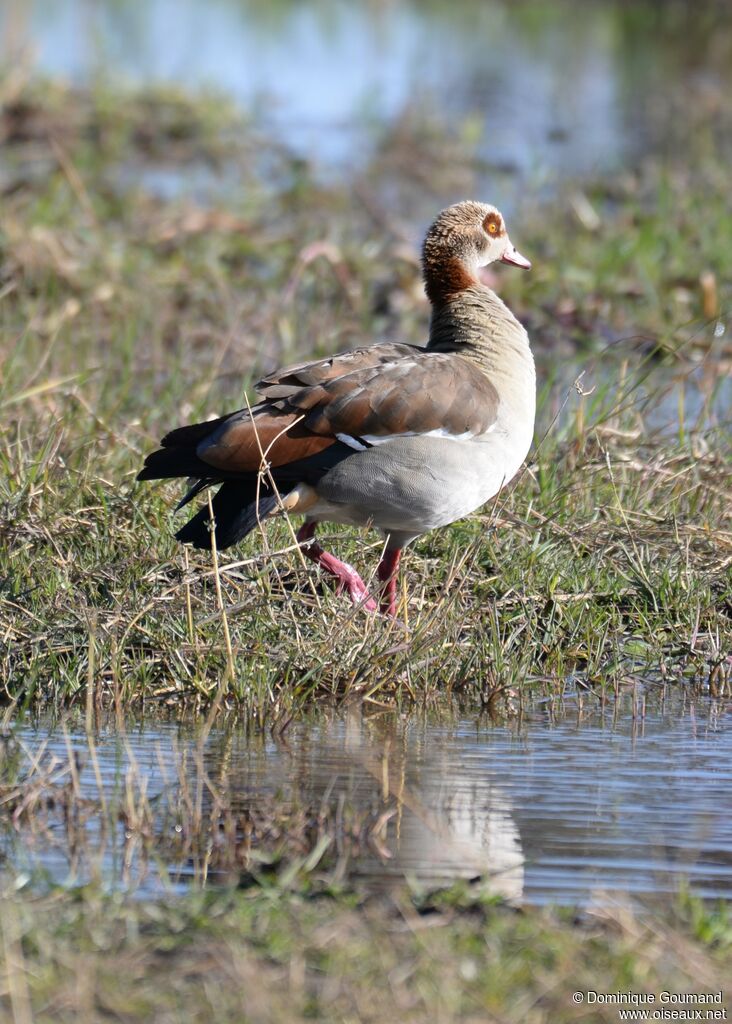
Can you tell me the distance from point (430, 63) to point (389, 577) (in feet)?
53.1

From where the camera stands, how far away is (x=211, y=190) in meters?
13.3

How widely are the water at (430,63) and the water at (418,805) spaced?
31.6 feet

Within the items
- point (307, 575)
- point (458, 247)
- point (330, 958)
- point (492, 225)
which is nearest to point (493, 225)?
point (492, 225)

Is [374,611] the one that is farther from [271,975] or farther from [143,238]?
[143,238]

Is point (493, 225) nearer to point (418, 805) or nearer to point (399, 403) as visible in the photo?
point (399, 403)

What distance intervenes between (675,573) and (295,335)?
3908 millimetres

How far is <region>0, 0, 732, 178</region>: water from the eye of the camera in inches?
659

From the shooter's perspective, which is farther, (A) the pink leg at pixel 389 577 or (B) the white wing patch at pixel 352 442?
(A) the pink leg at pixel 389 577

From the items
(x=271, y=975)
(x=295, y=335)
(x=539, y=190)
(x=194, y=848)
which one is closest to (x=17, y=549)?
(x=194, y=848)

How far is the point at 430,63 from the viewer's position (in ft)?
69.3

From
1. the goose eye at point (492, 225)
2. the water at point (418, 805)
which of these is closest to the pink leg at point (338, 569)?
the water at point (418, 805)

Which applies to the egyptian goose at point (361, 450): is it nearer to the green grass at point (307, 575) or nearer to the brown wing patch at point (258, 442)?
the brown wing patch at point (258, 442)

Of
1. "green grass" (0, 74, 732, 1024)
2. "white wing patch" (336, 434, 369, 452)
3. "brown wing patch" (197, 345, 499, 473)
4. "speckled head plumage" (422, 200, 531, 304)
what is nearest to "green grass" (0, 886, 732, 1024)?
"green grass" (0, 74, 732, 1024)

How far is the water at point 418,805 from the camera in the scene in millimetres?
3785
